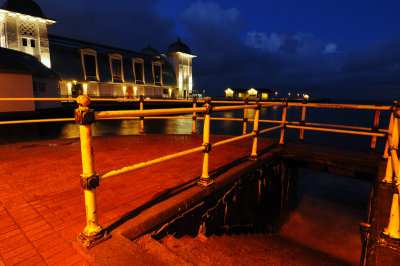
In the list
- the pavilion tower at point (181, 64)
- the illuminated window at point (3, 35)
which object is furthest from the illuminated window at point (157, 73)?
the illuminated window at point (3, 35)

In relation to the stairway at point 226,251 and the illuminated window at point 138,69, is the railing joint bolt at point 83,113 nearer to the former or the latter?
the stairway at point 226,251

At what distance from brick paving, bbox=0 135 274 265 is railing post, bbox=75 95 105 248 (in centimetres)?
16

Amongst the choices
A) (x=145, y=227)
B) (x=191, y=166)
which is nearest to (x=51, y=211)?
(x=145, y=227)

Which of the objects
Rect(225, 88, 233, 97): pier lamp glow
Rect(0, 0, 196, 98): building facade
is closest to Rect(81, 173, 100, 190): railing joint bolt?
Rect(0, 0, 196, 98): building facade

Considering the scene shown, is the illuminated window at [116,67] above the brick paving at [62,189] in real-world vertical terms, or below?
above

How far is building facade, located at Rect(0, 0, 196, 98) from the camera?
25.1 meters

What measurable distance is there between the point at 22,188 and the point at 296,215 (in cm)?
836

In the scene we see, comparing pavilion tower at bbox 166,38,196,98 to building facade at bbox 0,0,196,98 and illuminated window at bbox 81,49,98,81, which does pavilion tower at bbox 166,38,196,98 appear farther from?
illuminated window at bbox 81,49,98,81

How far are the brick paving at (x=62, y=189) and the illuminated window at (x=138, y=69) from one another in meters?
34.2

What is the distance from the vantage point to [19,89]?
61.1ft

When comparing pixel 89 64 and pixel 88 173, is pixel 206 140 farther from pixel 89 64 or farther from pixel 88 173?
pixel 89 64

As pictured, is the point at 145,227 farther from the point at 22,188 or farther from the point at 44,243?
the point at 22,188

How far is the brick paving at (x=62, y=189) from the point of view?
6.25 feet

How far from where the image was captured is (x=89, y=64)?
31.9 meters
